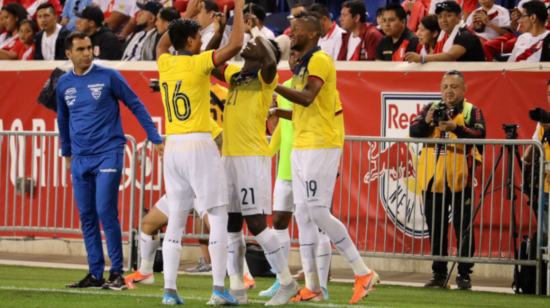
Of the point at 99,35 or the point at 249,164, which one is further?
the point at 99,35

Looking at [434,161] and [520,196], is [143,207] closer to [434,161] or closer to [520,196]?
[434,161]

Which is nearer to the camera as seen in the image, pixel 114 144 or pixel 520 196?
pixel 114 144

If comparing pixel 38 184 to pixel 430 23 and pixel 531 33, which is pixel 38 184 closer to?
pixel 430 23

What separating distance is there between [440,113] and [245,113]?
9.69ft

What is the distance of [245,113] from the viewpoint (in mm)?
6703

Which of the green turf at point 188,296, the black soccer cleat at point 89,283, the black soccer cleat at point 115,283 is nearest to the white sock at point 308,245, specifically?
the green turf at point 188,296

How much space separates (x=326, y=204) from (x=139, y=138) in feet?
17.7

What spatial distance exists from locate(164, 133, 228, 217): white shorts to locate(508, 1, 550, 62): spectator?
5.47 metres

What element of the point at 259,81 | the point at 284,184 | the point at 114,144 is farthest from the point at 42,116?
the point at 259,81

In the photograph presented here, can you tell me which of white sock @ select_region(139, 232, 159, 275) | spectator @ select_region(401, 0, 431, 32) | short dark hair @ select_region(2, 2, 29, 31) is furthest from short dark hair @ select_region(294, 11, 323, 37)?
short dark hair @ select_region(2, 2, 29, 31)

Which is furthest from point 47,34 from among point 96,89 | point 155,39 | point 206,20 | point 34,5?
point 96,89

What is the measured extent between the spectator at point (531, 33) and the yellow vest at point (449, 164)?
1.72 metres

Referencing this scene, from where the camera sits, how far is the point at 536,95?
976cm

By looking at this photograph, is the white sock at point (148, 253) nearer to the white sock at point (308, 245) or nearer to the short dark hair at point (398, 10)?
the white sock at point (308, 245)
